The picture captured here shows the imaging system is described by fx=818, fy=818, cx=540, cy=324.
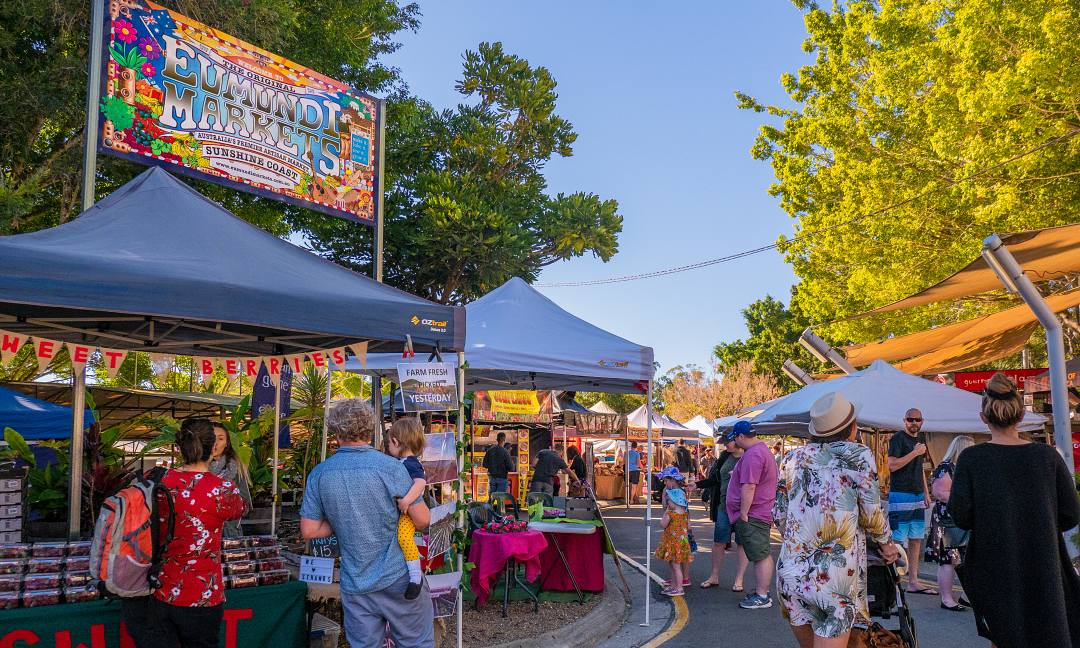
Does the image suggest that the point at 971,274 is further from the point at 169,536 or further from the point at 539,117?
the point at 539,117

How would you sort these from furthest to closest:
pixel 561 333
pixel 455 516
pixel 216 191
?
pixel 216 191 → pixel 561 333 → pixel 455 516

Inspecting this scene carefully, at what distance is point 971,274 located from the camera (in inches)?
363

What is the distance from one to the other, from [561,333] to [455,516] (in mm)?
2974

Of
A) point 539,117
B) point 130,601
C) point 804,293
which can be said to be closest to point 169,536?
point 130,601

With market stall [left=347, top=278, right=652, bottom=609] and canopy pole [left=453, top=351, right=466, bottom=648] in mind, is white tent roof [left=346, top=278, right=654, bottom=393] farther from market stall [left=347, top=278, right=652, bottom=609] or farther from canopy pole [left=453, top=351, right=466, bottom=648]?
canopy pole [left=453, top=351, right=466, bottom=648]

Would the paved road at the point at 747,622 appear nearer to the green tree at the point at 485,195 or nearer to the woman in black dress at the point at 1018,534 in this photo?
the woman in black dress at the point at 1018,534

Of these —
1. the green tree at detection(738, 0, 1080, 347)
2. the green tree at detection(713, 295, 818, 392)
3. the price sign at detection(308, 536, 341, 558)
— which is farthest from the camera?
the green tree at detection(713, 295, 818, 392)

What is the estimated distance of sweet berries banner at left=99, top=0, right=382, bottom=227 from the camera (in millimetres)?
6797

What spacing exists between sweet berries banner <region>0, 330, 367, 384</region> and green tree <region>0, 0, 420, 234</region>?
3547 millimetres

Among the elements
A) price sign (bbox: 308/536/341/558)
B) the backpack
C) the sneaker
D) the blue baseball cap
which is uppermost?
the blue baseball cap

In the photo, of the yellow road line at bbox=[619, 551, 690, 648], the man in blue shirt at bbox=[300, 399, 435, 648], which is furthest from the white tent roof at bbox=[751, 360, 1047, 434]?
the man in blue shirt at bbox=[300, 399, 435, 648]

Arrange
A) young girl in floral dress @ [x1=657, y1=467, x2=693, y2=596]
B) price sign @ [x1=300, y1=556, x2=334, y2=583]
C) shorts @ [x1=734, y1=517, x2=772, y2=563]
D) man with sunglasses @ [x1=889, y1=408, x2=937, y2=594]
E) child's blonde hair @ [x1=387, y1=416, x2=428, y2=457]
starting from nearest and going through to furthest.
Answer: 1. price sign @ [x1=300, y1=556, x2=334, y2=583]
2. child's blonde hair @ [x1=387, y1=416, x2=428, y2=457]
3. man with sunglasses @ [x1=889, y1=408, x2=937, y2=594]
4. shorts @ [x1=734, y1=517, x2=772, y2=563]
5. young girl in floral dress @ [x1=657, y1=467, x2=693, y2=596]

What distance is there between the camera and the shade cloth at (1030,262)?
7637mm

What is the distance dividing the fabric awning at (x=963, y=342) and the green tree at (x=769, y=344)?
115 ft
